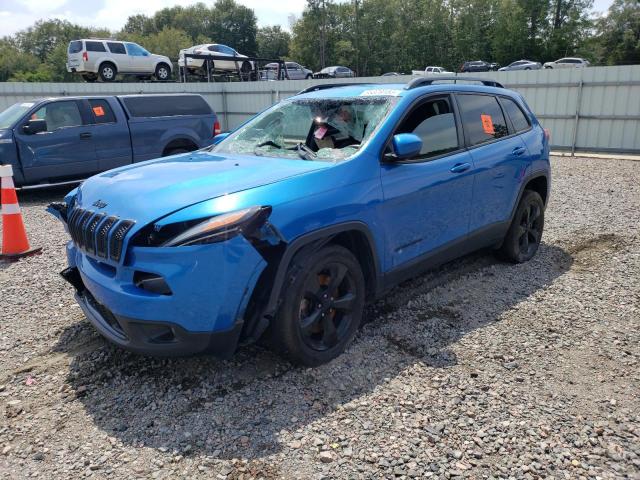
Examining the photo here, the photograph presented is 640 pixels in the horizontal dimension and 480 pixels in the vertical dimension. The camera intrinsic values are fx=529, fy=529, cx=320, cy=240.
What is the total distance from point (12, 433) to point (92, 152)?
795 centimetres

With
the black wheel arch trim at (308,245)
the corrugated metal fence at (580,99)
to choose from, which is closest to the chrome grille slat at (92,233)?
the black wheel arch trim at (308,245)

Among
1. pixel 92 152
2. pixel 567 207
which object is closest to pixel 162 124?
pixel 92 152

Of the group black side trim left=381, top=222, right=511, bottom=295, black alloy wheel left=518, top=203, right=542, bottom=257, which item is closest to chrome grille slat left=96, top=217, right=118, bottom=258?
black side trim left=381, top=222, right=511, bottom=295

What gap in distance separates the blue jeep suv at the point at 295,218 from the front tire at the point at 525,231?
370 mm

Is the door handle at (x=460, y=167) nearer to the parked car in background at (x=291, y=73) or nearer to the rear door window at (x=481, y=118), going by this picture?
the rear door window at (x=481, y=118)

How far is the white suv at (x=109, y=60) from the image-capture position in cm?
2261

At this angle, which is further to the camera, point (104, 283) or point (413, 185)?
point (413, 185)

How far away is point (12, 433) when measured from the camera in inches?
110

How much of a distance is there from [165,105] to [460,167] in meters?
8.12

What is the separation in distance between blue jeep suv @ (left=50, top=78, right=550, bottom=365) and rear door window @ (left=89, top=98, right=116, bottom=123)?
6445 mm

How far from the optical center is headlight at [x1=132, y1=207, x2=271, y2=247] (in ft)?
8.93

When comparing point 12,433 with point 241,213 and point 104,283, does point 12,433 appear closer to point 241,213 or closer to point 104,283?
point 104,283

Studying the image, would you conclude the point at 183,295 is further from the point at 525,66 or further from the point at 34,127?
the point at 525,66

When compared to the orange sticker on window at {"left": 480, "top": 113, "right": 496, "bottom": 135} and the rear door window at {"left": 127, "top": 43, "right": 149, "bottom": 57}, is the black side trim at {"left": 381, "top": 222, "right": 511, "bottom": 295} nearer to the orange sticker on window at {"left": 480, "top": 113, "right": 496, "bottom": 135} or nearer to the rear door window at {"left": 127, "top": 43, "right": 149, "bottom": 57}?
the orange sticker on window at {"left": 480, "top": 113, "right": 496, "bottom": 135}
